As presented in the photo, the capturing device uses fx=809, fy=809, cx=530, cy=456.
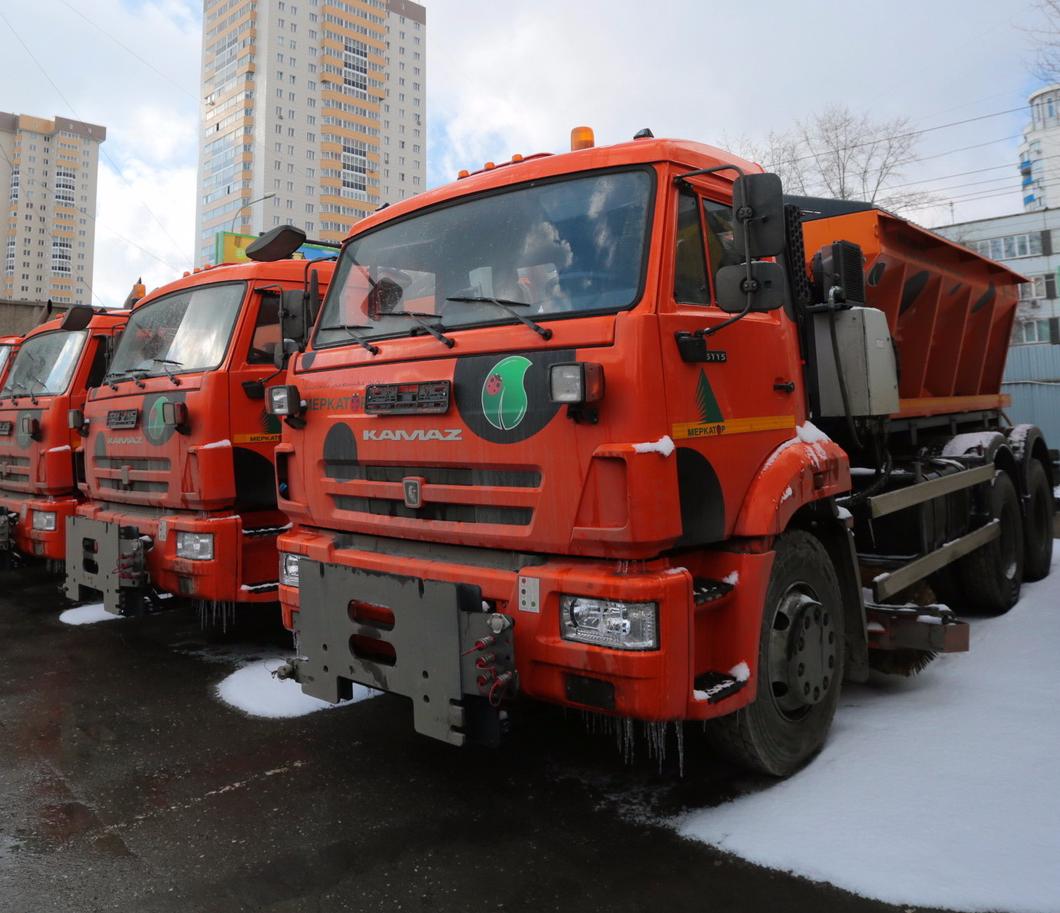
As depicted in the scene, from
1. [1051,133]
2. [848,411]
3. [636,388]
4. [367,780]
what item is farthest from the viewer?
[1051,133]

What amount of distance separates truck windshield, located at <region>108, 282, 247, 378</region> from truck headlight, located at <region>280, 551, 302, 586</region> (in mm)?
1965

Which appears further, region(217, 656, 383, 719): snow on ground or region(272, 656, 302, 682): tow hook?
region(217, 656, 383, 719): snow on ground

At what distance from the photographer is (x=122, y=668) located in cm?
553

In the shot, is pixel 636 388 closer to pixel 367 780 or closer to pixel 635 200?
pixel 635 200

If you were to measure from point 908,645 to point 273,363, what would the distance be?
168 inches

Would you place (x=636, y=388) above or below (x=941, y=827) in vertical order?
above

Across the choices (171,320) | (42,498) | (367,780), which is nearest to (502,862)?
(367,780)

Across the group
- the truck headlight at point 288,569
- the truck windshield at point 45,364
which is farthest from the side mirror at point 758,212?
the truck windshield at point 45,364

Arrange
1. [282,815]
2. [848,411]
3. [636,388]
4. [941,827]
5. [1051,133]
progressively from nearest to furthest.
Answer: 1. [636,388]
2. [941,827]
3. [282,815]
4. [848,411]
5. [1051,133]

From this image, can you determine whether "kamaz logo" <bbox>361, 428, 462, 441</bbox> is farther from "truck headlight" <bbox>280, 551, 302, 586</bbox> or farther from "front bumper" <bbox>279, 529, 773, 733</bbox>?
"truck headlight" <bbox>280, 551, 302, 586</bbox>

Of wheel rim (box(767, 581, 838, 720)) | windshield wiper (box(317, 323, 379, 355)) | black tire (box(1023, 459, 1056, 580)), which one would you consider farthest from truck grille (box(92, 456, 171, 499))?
black tire (box(1023, 459, 1056, 580))

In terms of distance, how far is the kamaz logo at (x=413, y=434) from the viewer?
319 centimetres

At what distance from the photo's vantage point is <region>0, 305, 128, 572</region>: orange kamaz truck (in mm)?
6930

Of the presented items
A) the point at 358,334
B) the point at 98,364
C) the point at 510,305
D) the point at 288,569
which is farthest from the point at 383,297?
the point at 98,364
